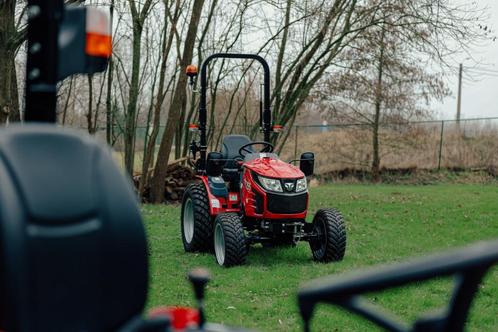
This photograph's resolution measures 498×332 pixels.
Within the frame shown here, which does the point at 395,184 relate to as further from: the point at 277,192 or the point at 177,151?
the point at 277,192

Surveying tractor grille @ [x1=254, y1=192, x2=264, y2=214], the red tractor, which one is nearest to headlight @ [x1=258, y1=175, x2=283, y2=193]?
the red tractor

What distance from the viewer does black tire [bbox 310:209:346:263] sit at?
6562mm

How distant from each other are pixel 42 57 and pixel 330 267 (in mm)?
5217

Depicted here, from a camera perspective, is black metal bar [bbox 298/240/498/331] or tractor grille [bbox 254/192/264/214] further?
tractor grille [bbox 254/192/264/214]

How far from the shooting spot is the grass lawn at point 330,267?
4719 mm

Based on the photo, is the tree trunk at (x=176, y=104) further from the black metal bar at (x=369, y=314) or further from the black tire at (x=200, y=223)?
the black metal bar at (x=369, y=314)

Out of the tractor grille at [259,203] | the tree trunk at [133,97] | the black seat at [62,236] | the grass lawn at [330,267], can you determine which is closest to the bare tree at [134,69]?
the tree trunk at [133,97]

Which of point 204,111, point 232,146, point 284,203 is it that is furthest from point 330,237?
point 204,111

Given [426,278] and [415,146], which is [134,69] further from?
[426,278]

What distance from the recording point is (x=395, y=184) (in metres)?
20.8

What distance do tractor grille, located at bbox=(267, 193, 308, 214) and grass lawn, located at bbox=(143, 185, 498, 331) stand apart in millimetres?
525

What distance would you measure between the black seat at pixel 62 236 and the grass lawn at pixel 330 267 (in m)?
3.12

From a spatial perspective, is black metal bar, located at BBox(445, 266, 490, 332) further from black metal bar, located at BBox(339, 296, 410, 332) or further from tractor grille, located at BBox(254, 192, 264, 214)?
tractor grille, located at BBox(254, 192, 264, 214)

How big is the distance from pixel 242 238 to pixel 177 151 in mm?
10227
